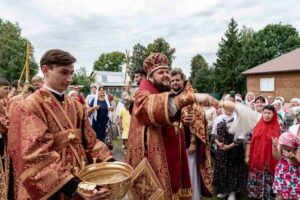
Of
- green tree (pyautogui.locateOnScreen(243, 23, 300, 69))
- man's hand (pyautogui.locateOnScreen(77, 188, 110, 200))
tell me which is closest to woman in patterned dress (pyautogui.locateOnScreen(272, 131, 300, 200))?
man's hand (pyautogui.locateOnScreen(77, 188, 110, 200))

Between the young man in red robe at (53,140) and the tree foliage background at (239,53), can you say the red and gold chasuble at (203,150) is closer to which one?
the young man in red robe at (53,140)

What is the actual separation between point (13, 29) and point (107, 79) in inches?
960

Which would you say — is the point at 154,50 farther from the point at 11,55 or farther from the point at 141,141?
the point at 141,141

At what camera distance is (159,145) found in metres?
3.07

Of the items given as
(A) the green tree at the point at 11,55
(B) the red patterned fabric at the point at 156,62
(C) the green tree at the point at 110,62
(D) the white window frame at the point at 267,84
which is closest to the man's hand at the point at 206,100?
(B) the red patterned fabric at the point at 156,62

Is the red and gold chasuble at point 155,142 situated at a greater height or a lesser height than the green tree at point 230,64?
lesser

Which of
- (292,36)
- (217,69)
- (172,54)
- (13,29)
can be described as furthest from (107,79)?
(292,36)

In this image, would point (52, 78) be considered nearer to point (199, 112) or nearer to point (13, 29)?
point (199, 112)

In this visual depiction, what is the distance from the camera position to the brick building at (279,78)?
101ft

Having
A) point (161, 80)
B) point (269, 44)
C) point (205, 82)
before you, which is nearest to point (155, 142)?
point (161, 80)

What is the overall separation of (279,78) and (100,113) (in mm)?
28632

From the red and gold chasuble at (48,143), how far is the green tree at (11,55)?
3612cm

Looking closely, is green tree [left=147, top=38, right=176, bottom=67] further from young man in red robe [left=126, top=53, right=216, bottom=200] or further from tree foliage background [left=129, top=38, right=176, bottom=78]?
young man in red robe [left=126, top=53, right=216, bottom=200]

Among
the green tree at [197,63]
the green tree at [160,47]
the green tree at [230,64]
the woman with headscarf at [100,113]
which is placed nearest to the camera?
the woman with headscarf at [100,113]
